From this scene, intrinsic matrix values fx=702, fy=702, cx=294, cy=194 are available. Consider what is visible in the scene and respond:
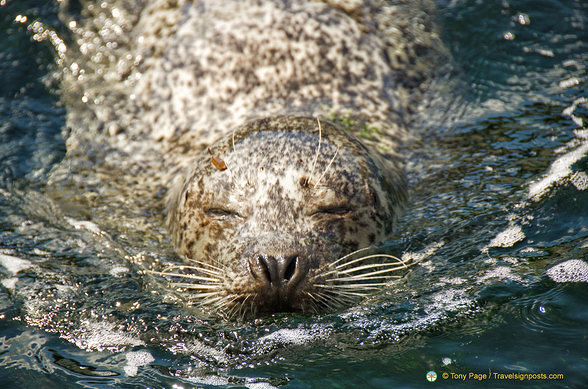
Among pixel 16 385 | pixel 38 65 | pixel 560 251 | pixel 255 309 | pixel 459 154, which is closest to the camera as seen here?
pixel 16 385

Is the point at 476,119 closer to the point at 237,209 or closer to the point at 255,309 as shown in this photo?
the point at 237,209

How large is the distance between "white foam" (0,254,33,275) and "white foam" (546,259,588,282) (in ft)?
13.3

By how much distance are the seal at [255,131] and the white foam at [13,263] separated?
3.72 feet

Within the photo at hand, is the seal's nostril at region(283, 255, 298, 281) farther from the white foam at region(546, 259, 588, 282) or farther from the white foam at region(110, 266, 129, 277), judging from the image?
the white foam at region(546, 259, 588, 282)

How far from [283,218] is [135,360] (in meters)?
1.50

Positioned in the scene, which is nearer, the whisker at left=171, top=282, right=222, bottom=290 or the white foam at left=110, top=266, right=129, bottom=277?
the whisker at left=171, top=282, right=222, bottom=290

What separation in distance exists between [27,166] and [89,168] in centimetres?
64

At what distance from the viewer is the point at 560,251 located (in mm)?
5191

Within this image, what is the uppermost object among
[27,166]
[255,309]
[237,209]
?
[27,166]

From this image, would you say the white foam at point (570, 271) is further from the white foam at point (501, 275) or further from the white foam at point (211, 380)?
the white foam at point (211, 380)

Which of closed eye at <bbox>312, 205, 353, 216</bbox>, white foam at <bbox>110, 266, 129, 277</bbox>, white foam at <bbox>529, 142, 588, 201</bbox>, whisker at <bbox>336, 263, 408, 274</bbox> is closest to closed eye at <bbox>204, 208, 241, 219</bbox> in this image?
closed eye at <bbox>312, 205, 353, 216</bbox>

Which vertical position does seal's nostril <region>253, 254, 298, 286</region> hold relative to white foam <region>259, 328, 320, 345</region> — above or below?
above

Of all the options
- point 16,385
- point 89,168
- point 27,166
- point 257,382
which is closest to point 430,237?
point 257,382

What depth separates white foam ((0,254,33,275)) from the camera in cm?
566
